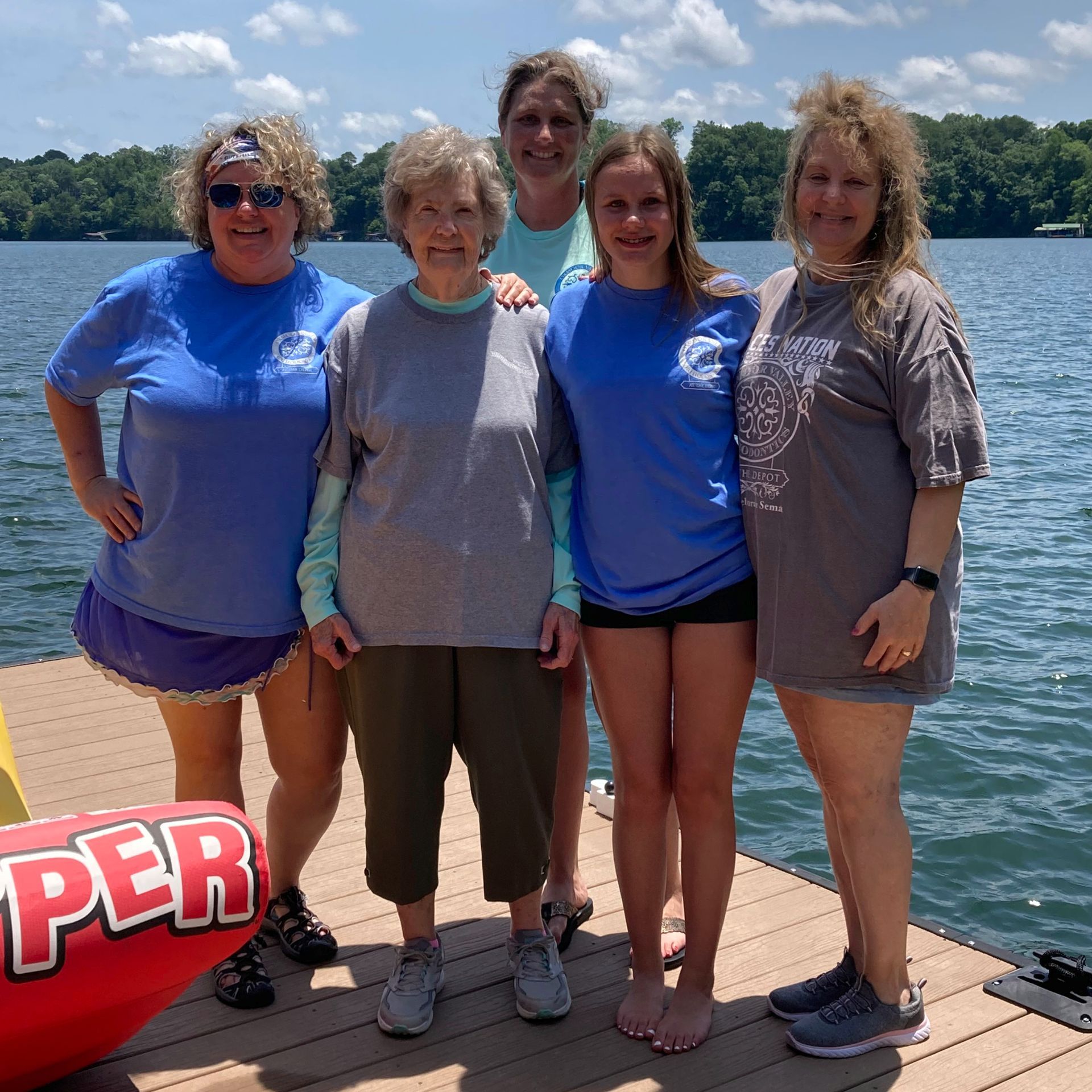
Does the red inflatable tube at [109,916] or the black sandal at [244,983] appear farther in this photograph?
the black sandal at [244,983]

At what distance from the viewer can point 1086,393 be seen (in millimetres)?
19031

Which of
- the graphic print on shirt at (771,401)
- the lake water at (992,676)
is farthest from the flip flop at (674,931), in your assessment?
the lake water at (992,676)

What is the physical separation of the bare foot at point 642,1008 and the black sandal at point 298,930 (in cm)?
77

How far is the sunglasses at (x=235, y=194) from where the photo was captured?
2.66 meters

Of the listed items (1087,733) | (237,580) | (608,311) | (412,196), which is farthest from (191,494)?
(1087,733)

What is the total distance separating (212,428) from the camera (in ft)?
8.55

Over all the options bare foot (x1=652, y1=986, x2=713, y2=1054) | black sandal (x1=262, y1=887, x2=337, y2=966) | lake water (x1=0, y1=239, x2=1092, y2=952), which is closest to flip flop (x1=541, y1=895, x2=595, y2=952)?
bare foot (x1=652, y1=986, x2=713, y2=1054)

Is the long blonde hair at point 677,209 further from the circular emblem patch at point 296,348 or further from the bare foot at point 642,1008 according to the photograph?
the bare foot at point 642,1008

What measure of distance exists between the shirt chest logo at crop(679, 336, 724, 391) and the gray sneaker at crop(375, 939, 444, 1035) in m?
1.44

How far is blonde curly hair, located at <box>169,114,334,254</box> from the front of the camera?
2691mm

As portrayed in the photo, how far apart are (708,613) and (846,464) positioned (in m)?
0.43

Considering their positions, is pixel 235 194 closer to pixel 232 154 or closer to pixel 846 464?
pixel 232 154

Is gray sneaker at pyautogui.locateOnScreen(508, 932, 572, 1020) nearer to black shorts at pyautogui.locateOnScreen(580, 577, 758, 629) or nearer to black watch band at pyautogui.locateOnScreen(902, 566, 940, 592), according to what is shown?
black shorts at pyautogui.locateOnScreen(580, 577, 758, 629)

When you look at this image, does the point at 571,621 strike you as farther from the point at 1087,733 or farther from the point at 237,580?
the point at 1087,733
